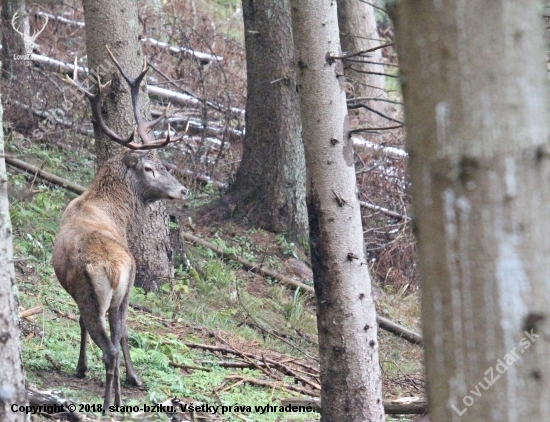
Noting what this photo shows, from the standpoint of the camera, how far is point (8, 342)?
384 cm

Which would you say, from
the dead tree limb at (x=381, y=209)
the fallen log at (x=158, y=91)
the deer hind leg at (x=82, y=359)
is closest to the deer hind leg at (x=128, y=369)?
the deer hind leg at (x=82, y=359)

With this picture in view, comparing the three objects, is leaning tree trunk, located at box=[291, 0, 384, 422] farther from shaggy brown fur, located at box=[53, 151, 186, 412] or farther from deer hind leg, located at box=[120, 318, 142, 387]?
deer hind leg, located at box=[120, 318, 142, 387]

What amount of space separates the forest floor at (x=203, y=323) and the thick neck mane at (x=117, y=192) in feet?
3.77

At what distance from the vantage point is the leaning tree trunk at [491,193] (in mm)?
1789

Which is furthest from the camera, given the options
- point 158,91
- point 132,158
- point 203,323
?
point 158,91

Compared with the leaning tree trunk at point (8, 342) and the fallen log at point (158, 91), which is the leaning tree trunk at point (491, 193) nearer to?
the leaning tree trunk at point (8, 342)

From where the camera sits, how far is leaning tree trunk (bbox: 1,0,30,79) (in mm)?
12586

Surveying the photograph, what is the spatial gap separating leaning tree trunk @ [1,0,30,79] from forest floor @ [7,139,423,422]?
135 centimetres

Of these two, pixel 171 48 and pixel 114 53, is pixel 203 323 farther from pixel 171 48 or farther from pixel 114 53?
pixel 171 48

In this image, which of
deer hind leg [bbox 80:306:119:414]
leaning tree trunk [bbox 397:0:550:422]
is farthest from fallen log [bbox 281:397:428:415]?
leaning tree trunk [bbox 397:0:550:422]

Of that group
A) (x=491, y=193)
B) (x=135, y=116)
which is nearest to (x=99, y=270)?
(x=135, y=116)

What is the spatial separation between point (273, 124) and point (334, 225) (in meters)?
6.17

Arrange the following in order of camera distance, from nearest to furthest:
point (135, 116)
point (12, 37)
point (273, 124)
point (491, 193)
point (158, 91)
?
1. point (491, 193)
2. point (135, 116)
3. point (273, 124)
4. point (12, 37)
5. point (158, 91)

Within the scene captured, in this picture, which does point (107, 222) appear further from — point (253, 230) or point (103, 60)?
point (253, 230)
